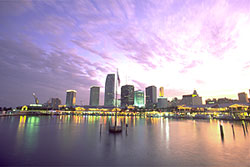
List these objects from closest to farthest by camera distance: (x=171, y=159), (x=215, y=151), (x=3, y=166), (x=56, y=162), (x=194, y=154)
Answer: (x=3, y=166), (x=56, y=162), (x=171, y=159), (x=194, y=154), (x=215, y=151)

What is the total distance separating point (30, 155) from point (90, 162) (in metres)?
9.00

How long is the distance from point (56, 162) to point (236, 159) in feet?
76.3

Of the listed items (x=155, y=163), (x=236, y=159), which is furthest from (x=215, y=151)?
(x=155, y=163)

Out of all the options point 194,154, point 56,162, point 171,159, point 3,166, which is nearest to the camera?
point 3,166

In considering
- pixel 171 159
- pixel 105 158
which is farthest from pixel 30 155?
pixel 171 159

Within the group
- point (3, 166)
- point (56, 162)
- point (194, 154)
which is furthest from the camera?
point (194, 154)

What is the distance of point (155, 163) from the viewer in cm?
1772

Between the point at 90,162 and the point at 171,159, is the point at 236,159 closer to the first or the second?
the point at 171,159

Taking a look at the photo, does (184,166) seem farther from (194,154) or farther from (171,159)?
(194,154)

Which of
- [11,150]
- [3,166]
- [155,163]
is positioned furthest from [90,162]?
[11,150]

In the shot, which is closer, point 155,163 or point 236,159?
point 155,163

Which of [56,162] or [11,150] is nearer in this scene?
[56,162]

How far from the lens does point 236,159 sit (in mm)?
19297

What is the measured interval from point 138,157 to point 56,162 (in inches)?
409
